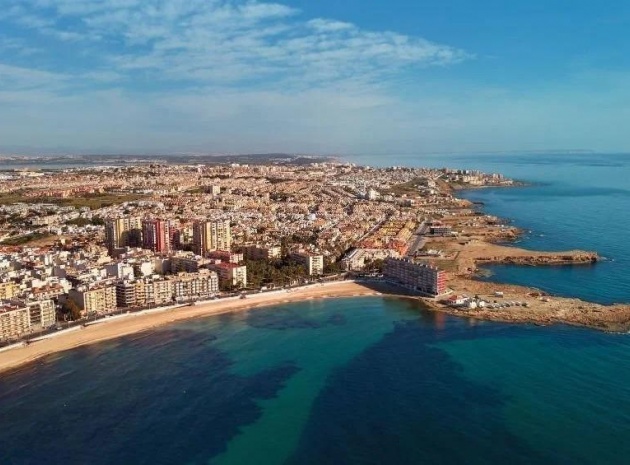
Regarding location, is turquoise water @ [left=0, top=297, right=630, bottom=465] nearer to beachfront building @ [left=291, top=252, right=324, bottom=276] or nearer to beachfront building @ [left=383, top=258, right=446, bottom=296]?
beachfront building @ [left=383, top=258, right=446, bottom=296]

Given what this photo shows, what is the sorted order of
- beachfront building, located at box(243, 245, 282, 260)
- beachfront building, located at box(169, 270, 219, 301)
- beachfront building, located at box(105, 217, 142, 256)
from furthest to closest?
beachfront building, located at box(105, 217, 142, 256), beachfront building, located at box(243, 245, 282, 260), beachfront building, located at box(169, 270, 219, 301)

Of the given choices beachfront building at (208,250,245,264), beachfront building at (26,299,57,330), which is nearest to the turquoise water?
beachfront building at (26,299,57,330)

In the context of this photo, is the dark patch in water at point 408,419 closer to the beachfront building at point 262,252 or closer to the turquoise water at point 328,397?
A: the turquoise water at point 328,397

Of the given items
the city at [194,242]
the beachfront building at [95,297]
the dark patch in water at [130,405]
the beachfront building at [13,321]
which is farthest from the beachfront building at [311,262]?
the beachfront building at [13,321]

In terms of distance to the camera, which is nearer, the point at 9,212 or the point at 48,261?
the point at 48,261

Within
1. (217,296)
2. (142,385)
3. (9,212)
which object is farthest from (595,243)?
(9,212)

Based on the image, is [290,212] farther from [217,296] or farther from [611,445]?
[611,445]
